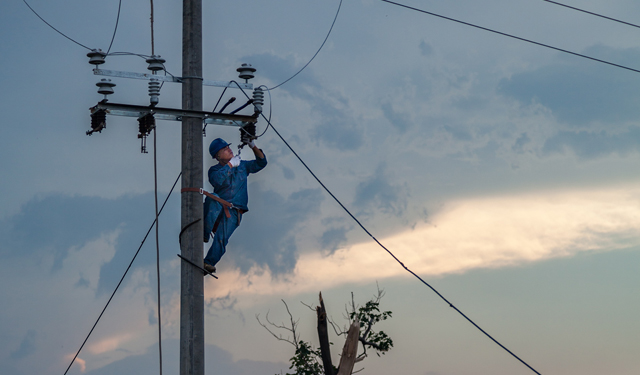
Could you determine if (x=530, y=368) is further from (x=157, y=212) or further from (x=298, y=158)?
(x=157, y=212)

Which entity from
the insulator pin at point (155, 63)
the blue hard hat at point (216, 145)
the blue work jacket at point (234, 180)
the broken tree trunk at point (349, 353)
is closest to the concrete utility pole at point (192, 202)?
the insulator pin at point (155, 63)

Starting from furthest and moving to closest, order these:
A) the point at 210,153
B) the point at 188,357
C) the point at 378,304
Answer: the point at 378,304 < the point at 210,153 < the point at 188,357

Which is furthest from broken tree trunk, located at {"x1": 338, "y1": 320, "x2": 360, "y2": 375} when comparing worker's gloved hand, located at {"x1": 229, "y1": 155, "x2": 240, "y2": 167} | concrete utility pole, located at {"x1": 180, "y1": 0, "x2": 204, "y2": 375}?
worker's gloved hand, located at {"x1": 229, "y1": 155, "x2": 240, "y2": 167}

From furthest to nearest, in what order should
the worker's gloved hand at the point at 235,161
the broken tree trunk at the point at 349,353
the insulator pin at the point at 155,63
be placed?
the worker's gloved hand at the point at 235,161 → the broken tree trunk at the point at 349,353 → the insulator pin at the point at 155,63

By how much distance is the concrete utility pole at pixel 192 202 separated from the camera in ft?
37.5

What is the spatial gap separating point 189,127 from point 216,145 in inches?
49.2

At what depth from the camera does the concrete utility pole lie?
37.5 feet

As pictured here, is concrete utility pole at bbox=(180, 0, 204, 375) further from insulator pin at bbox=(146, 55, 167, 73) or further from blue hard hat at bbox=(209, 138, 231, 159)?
blue hard hat at bbox=(209, 138, 231, 159)

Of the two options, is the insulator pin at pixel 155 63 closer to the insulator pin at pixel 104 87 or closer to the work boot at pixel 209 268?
the insulator pin at pixel 104 87

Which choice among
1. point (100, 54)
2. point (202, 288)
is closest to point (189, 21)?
point (100, 54)

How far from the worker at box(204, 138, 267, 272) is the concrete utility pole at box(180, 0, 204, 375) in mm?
526

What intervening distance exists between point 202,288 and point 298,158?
3095 millimetres

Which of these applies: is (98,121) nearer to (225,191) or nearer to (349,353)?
(225,191)

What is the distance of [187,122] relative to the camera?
11969mm
